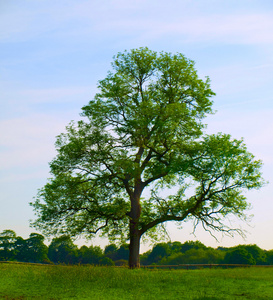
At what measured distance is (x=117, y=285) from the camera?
18.8 metres

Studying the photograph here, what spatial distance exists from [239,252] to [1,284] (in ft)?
193

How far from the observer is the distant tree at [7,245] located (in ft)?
304

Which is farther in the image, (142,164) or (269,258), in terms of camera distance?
(269,258)

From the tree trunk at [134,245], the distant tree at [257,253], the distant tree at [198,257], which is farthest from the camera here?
the distant tree at [198,257]

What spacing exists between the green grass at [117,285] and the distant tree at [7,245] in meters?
76.9

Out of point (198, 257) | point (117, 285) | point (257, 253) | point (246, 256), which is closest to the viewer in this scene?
point (117, 285)

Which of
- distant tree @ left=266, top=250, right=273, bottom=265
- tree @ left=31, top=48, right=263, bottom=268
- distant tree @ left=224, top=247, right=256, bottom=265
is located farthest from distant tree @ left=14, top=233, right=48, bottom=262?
tree @ left=31, top=48, right=263, bottom=268

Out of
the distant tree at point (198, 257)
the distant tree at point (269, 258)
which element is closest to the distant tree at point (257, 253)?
the distant tree at point (269, 258)

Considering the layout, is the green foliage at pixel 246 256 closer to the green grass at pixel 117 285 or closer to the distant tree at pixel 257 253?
the distant tree at pixel 257 253

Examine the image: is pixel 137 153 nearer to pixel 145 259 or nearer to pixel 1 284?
pixel 1 284

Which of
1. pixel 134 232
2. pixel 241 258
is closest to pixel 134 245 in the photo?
pixel 134 232

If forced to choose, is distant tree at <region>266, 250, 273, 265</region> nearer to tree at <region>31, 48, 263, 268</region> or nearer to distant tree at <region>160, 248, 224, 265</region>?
distant tree at <region>160, 248, 224, 265</region>

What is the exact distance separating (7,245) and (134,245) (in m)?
77.8

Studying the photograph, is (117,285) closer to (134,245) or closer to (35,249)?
(134,245)
